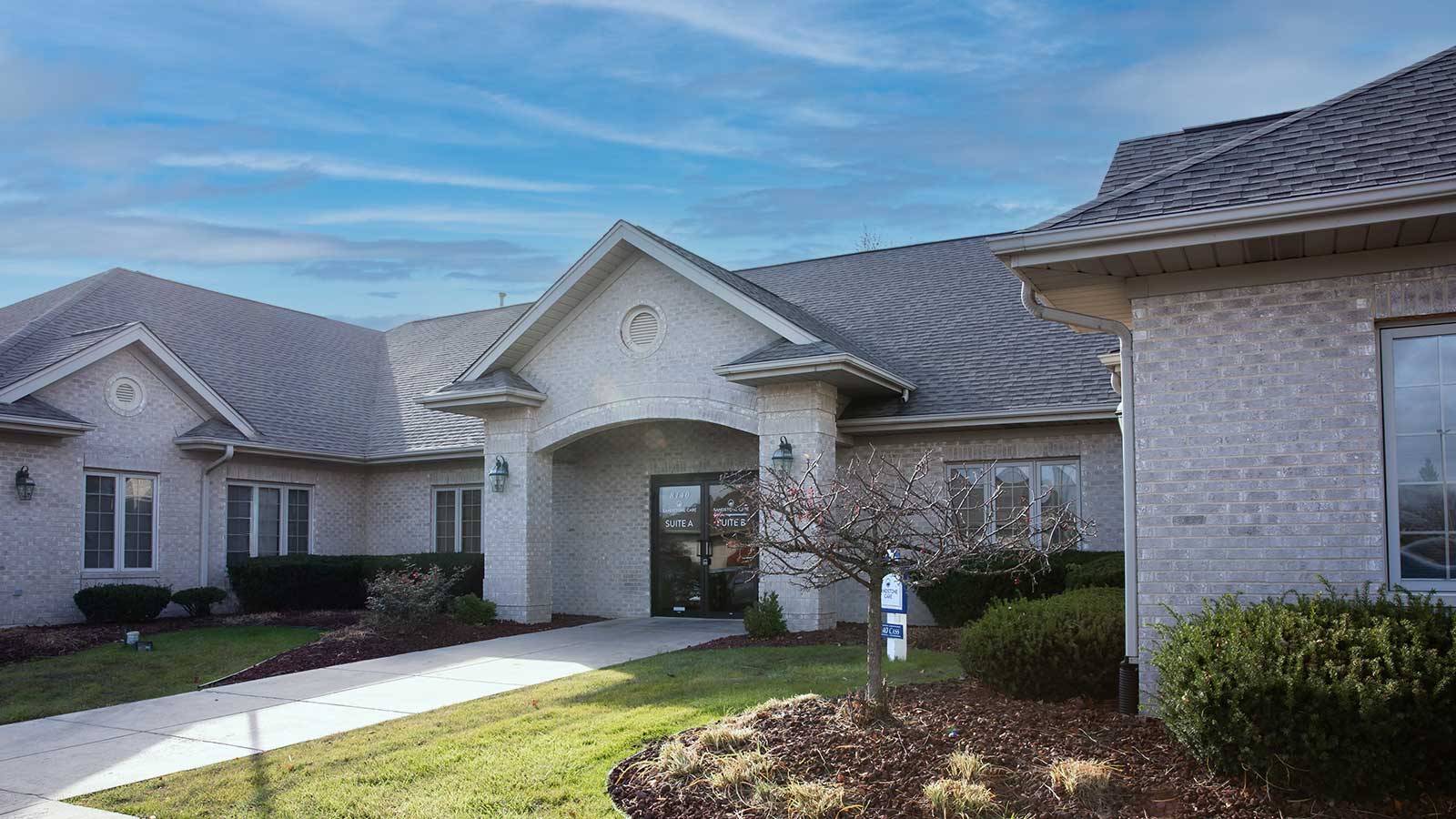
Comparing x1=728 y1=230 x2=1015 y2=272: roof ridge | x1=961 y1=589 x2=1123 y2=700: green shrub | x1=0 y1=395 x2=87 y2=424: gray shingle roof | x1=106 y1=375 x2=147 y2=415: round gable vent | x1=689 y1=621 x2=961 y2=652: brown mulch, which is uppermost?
x1=728 y1=230 x2=1015 y2=272: roof ridge

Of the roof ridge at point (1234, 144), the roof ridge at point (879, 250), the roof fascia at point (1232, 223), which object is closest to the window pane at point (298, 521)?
the roof ridge at point (879, 250)

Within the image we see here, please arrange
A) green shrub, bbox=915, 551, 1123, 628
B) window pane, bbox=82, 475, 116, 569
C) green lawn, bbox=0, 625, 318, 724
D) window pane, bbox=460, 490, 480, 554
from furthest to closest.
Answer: window pane, bbox=460, 490, 480, 554 → window pane, bbox=82, 475, 116, 569 → green shrub, bbox=915, 551, 1123, 628 → green lawn, bbox=0, 625, 318, 724

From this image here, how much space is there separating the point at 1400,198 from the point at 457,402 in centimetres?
1406

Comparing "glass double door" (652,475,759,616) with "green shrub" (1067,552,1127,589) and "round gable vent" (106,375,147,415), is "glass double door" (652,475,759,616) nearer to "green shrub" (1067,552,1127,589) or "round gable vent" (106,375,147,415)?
"green shrub" (1067,552,1127,589)

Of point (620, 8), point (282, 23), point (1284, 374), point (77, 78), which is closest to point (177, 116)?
point (77, 78)

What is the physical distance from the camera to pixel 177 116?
14.8 metres

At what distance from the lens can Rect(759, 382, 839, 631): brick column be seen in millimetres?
14836

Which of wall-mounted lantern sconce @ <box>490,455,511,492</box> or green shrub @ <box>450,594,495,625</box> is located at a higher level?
wall-mounted lantern sconce @ <box>490,455,511,492</box>

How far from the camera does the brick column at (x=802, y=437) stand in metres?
14.8

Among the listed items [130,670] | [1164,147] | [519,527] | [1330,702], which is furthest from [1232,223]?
[130,670]

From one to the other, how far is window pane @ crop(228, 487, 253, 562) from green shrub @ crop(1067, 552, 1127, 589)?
15.5 meters

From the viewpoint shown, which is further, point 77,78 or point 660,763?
point 77,78

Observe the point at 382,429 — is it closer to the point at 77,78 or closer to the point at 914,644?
the point at 77,78

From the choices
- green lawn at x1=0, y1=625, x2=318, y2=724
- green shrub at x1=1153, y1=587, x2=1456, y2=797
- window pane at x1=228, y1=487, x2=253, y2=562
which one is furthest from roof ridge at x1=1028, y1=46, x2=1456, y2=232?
window pane at x1=228, y1=487, x2=253, y2=562
